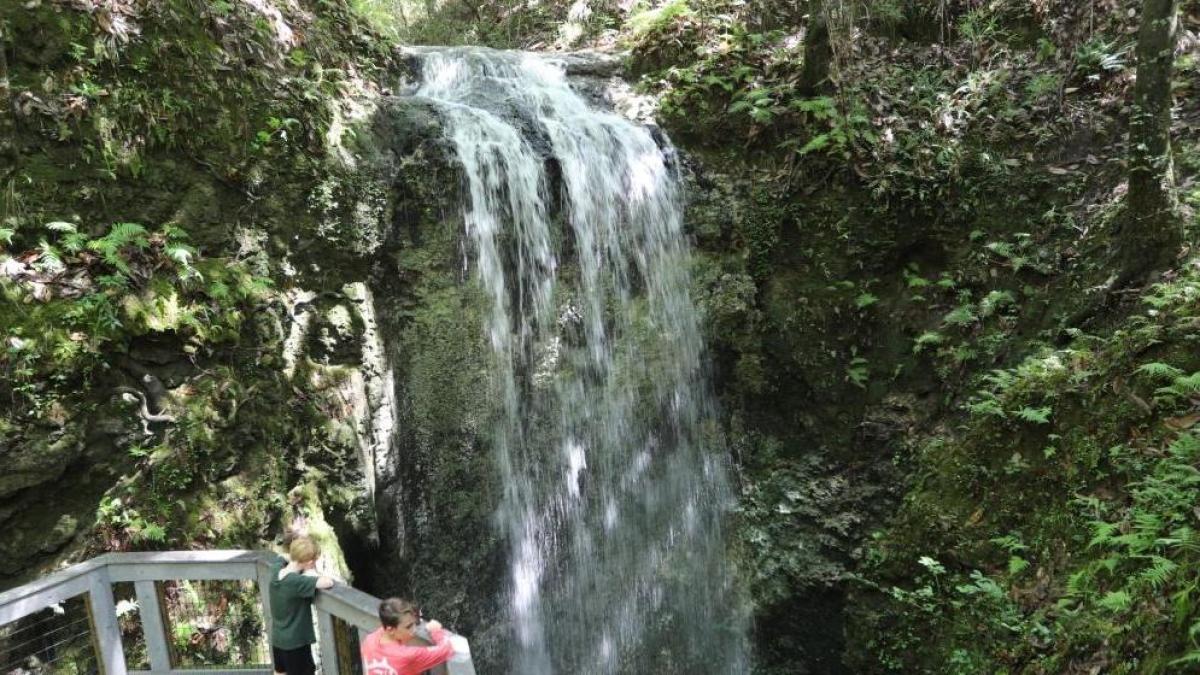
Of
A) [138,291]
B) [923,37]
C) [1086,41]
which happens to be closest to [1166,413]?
[1086,41]

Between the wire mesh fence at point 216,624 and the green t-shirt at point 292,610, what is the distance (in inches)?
44.5

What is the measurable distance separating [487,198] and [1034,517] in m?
6.11

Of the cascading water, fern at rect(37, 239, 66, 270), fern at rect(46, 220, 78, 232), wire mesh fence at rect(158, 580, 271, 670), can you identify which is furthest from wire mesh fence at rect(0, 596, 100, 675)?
the cascading water

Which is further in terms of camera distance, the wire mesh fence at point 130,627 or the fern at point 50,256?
the fern at point 50,256

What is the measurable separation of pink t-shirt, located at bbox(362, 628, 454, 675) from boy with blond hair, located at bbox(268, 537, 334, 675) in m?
0.66

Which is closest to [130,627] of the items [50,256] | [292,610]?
[292,610]

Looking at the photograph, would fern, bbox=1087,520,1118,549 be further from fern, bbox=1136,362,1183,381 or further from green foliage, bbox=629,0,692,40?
green foliage, bbox=629,0,692,40

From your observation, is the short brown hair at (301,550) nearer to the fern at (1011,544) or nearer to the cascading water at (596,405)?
the cascading water at (596,405)

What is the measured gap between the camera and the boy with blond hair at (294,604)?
145 inches

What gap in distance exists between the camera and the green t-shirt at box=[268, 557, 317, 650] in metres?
3.68

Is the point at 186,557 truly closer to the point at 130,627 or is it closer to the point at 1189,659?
the point at 130,627

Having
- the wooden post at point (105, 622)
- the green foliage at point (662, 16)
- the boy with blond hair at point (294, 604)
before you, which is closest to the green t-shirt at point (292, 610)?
the boy with blond hair at point (294, 604)

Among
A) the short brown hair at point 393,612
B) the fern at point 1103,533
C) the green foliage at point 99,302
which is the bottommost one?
the fern at point 1103,533

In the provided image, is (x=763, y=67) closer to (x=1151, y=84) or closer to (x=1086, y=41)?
(x=1086, y=41)
